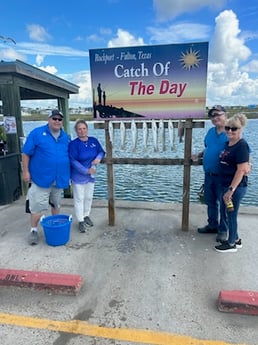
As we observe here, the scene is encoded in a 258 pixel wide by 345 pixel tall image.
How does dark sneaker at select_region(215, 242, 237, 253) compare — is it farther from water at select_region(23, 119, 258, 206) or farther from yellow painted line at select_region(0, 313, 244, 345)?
water at select_region(23, 119, 258, 206)

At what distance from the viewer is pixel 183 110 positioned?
3680mm

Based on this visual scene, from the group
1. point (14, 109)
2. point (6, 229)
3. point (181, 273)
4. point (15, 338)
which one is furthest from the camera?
point (14, 109)

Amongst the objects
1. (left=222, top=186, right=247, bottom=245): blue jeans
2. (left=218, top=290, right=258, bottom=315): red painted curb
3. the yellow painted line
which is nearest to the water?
(left=222, top=186, right=247, bottom=245): blue jeans

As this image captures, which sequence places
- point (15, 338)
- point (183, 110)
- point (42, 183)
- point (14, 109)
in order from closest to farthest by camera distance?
1. point (15, 338)
2. point (42, 183)
3. point (183, 110)
4. point (14, 109)

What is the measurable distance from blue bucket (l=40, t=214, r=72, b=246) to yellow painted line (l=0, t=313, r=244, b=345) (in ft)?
3.94

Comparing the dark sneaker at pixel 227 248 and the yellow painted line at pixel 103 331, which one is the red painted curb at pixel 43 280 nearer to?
the yellow painted line at pixel 103 331

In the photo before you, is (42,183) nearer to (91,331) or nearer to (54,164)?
(54,164)

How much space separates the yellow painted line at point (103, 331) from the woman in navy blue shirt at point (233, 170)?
4.61 ft

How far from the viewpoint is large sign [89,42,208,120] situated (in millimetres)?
3551

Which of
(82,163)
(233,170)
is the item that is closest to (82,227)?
(82,163)

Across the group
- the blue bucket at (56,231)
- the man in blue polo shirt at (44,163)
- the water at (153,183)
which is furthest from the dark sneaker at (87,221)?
the water at (153,183)

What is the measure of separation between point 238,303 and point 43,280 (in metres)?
1.70

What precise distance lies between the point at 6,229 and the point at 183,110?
2.91 metres

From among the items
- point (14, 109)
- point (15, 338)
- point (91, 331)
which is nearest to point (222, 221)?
point (91, 331)
